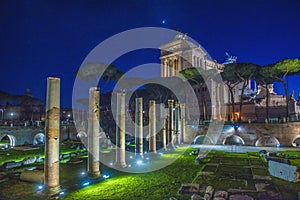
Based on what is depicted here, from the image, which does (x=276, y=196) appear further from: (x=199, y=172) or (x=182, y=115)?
(x=182, y=115)

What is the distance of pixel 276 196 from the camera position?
7766mm

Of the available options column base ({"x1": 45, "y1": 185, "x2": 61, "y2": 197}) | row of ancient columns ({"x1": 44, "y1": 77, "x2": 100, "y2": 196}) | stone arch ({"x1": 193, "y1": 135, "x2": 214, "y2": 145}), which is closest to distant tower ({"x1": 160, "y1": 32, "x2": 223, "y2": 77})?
stone arch ({"x1": 193, "y1": 135, "x2": 214, "y2": 145})

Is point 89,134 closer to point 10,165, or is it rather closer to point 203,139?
point 10,165

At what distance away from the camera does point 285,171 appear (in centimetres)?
1106

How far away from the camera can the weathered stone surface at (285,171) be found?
34.6 feet

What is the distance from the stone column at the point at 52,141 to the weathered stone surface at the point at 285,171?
33.6 ft

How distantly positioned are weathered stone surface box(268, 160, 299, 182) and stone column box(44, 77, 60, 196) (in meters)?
10.2

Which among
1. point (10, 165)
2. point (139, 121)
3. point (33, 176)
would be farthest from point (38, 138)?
point (33, 176)

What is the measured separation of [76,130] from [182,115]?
18.3 meters

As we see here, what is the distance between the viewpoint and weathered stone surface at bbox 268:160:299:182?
34.6ft

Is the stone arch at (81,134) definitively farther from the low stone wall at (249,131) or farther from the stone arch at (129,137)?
the low stone wall at (249,131)

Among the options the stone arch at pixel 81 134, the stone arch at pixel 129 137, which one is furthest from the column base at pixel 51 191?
the stone arch at pixel 81 134

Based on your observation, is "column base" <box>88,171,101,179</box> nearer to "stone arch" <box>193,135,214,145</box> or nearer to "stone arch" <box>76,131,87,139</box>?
"stone arch" <box>193,135,214,145</box>

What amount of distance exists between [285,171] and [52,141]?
35.0 feet
